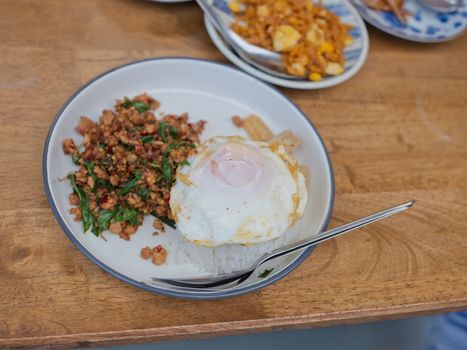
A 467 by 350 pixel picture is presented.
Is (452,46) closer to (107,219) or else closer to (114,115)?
(114,115)

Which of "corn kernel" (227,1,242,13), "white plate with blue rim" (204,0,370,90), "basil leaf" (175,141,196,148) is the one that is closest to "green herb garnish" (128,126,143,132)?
"basil leaf" (175,141,196,148)

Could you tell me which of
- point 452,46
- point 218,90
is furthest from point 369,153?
point 452,46

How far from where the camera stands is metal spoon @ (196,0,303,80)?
1822 mm

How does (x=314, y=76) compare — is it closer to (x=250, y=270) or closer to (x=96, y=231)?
(x=250, y=270)

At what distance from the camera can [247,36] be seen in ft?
6.24

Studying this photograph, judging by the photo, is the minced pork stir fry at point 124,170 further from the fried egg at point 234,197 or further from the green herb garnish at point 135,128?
the fried egg at point 234,197

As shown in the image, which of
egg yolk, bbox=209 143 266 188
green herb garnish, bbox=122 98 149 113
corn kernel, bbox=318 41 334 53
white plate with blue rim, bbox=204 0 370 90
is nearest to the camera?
egg yolk, bbox=209 143 266 188

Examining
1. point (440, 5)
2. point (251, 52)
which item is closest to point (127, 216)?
point (251, 52)

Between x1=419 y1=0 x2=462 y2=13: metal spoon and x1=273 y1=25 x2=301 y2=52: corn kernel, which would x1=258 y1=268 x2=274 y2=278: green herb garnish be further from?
x1=419 y1=0 x2=462 y2=13: metal spoon

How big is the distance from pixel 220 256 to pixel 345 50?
1.04 meters

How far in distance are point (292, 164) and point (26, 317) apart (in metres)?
0.82

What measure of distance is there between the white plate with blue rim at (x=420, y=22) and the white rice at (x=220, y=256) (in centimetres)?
120

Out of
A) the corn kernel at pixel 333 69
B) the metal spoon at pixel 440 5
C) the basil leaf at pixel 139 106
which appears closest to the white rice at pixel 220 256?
the basil leaf at pixel 139 106

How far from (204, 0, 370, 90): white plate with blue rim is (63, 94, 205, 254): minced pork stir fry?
0.39 m
